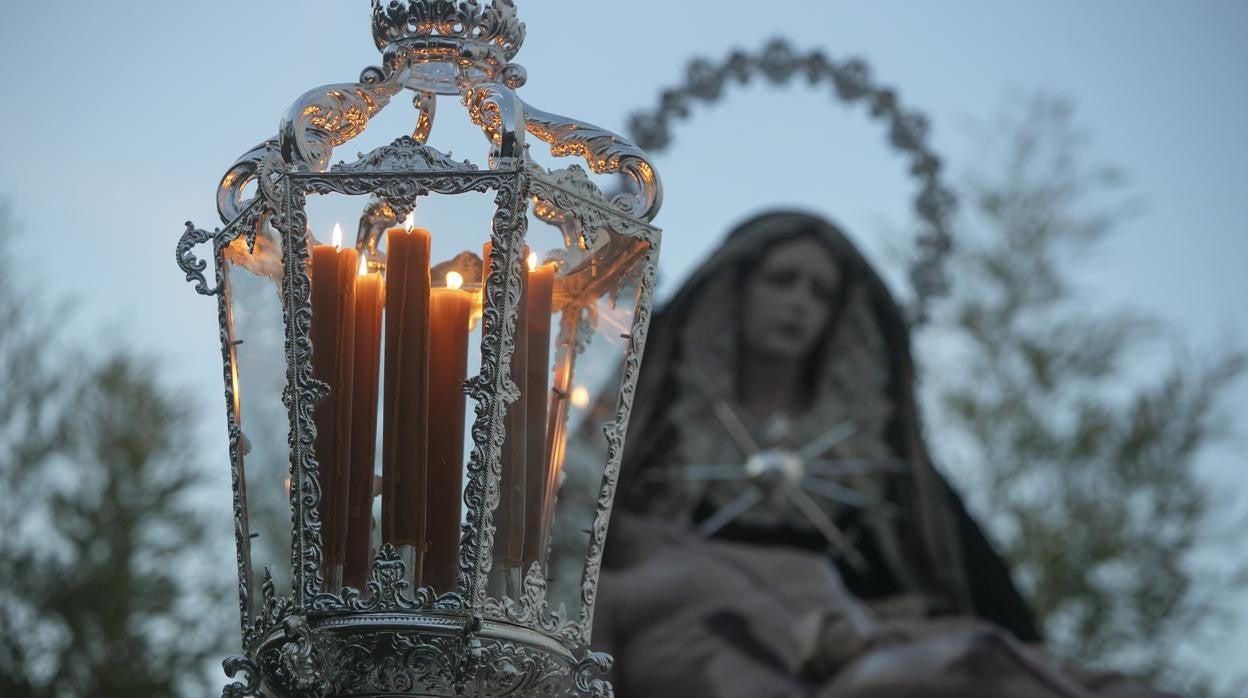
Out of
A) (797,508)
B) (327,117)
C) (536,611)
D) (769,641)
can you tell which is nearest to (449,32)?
(327,117)

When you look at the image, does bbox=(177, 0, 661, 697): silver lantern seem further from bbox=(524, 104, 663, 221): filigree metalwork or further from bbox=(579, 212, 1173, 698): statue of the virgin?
bbox=(579, 212, 1173, 698): statue of the virgin

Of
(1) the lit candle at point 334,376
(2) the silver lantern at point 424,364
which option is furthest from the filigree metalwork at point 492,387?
(1) the lit candle at point 334,376

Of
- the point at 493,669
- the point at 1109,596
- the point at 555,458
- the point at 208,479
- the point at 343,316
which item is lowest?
the point at 1109,596

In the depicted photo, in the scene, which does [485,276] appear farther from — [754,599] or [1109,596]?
[1109,596]

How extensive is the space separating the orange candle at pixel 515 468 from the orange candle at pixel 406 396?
0.07m

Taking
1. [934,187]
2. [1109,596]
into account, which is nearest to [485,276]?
[934,187]

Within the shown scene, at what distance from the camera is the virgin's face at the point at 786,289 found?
8.45 metres

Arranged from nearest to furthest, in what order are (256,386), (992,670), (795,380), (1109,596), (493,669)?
(493,669) < (256,386) < (992,670) < (795,380) < (1109,596)

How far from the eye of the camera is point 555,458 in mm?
2020

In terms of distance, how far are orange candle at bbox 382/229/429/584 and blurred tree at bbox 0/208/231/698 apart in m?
6.63

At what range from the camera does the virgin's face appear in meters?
8.45

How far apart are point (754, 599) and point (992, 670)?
882mm

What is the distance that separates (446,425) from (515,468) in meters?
0.08

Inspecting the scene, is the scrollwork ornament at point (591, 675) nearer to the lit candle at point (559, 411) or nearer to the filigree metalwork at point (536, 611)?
the filigree metalwork at point (536, 611)
